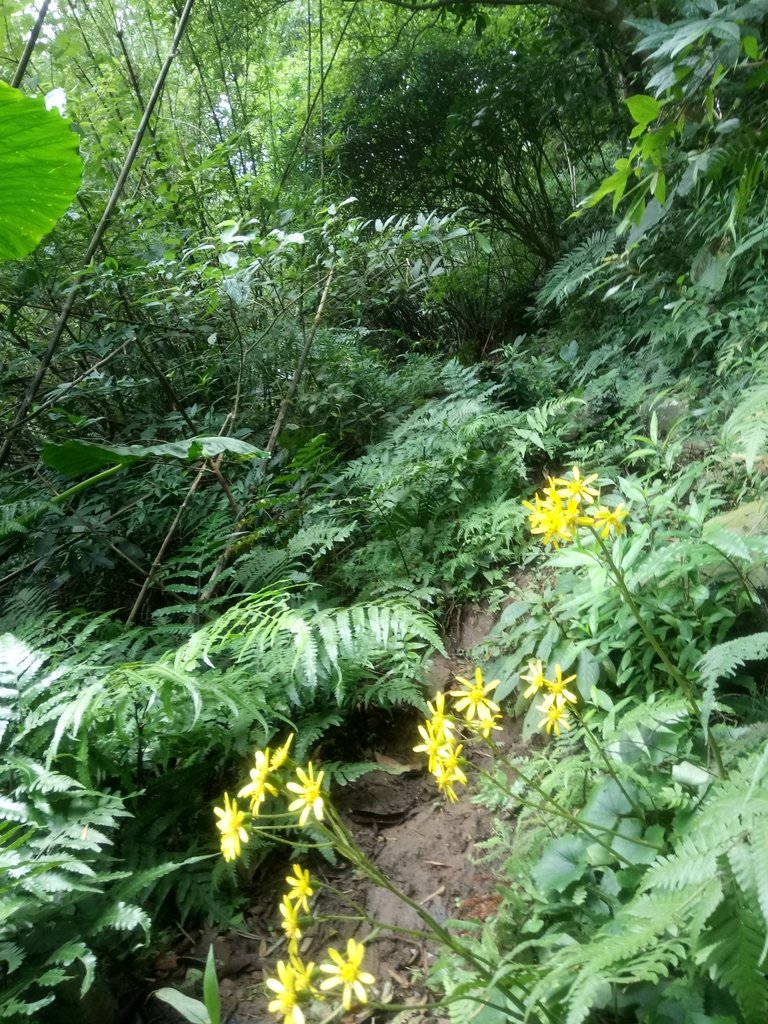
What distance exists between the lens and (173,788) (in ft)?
5.84

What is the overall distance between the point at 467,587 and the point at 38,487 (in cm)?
188

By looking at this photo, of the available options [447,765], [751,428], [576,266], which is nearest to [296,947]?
[447,765]

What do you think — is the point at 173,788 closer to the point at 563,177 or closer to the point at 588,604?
the point at 588,604

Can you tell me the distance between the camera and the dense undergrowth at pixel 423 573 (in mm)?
1235

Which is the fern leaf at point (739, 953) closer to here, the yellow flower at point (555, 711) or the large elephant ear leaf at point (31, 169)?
the yellow flower at point (555, 711)

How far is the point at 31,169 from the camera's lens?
5.00 ft

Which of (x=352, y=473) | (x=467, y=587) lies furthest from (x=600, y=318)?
(x=467, y=587)

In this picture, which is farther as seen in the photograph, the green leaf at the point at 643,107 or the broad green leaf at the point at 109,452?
the broad green leaf at the point at 109,452

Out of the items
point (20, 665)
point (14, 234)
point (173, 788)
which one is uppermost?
point (14, 234)

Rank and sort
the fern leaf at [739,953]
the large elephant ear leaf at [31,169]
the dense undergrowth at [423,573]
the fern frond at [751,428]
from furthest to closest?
the fern frond at [751,428] → the large elephant ear leaf at [31,169] → the dense undergrowth at [423,573] → the fern leaf at [739,953]

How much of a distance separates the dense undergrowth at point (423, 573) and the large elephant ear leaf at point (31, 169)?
1.94ft

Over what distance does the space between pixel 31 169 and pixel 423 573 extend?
1.74 metres

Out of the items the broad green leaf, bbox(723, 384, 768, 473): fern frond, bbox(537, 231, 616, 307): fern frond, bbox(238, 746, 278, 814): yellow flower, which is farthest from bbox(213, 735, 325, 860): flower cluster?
bbox(537, 231, 616, 307): fern frond

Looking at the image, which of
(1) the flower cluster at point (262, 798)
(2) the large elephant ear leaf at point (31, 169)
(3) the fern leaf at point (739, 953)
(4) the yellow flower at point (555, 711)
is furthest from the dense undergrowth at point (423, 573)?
(2) the large elephant ear leaf at point (31, 169)
